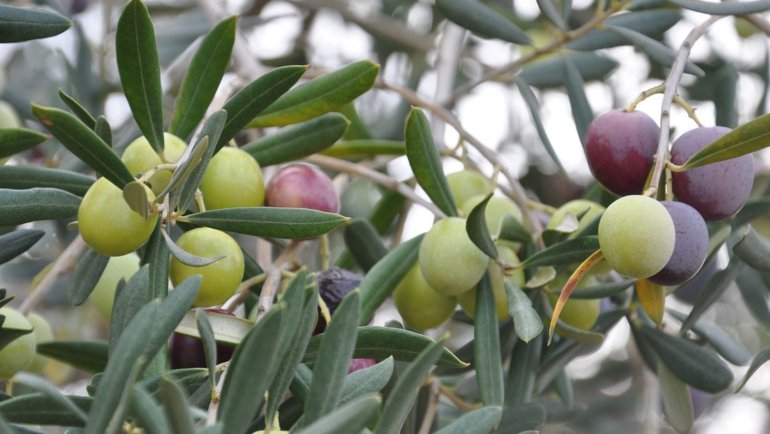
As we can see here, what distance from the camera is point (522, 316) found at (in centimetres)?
95

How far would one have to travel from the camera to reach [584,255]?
100 cm

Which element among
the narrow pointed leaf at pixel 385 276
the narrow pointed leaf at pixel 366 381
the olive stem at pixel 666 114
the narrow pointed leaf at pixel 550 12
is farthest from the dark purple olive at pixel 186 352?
the narrow pointed leaf at pixel 550 12

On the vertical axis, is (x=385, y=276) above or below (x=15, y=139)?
below

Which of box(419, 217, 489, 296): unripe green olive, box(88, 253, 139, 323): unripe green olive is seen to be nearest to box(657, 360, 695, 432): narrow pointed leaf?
box(419, 217, 489, 296): unripe green olive

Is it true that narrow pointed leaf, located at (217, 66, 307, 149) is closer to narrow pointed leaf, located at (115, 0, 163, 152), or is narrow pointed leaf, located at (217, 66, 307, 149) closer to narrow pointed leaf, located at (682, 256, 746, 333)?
narrow pointed leaf, located at (115, 0, 163, 152)

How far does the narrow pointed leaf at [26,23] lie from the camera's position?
942 mm

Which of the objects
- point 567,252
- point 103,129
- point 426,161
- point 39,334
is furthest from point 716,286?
point 39,334

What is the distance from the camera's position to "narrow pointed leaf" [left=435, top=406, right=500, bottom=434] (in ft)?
2.49

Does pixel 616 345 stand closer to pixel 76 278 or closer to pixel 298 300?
pixel 76 278

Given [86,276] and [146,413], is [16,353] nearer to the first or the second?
[86,276]

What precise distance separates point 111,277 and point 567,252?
22.6 inches

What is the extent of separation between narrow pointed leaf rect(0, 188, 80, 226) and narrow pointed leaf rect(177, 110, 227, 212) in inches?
3.7

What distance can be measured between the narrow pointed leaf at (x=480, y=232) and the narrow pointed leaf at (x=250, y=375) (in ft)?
1.15

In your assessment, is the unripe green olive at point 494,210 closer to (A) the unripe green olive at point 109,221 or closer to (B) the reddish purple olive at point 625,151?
(B) the reddish purple olive at point 625,151
